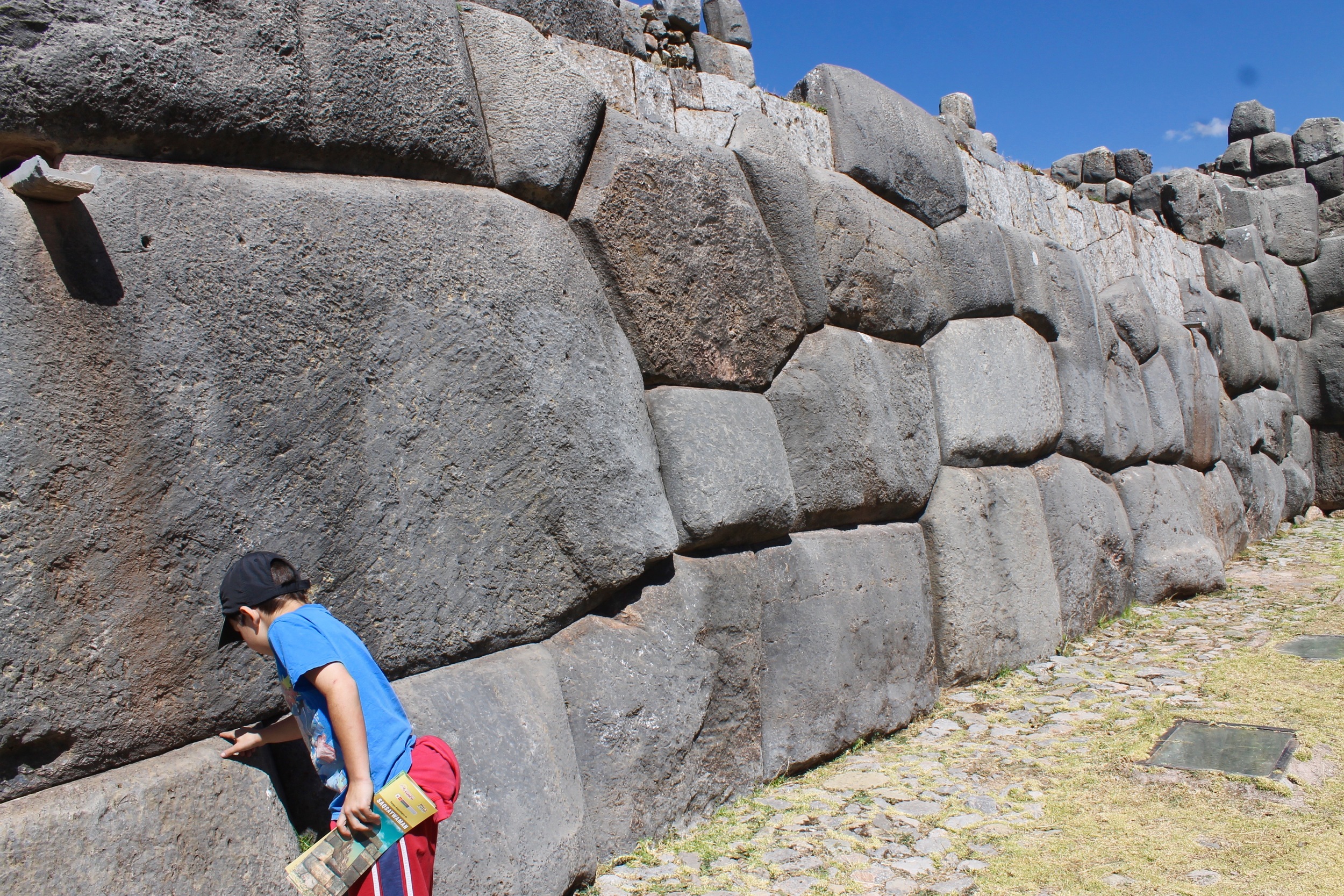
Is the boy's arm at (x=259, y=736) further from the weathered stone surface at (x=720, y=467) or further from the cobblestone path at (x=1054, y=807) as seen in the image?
the weathered stone surface at (x=720, y=467)

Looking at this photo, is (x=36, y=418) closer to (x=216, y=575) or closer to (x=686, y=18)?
(x=216, y=575)

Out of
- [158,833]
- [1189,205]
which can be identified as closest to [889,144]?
[158,833]

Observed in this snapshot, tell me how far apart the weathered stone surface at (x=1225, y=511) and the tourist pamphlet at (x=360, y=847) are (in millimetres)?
5508

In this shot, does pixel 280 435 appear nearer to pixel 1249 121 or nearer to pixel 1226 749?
pixel 1226 749

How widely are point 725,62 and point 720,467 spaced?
2.05m

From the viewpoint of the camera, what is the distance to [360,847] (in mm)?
1424

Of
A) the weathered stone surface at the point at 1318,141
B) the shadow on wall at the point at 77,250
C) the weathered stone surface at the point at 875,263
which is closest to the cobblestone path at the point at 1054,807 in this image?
the weathered stone surface at the point at 875,263

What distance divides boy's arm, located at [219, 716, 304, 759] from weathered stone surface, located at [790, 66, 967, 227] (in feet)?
8.92

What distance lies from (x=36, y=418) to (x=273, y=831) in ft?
2.65

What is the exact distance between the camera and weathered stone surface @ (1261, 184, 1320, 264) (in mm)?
7723

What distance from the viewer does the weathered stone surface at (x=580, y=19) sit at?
2.57 meters

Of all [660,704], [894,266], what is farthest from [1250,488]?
[660,704]

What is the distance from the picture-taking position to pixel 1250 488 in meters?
6.45

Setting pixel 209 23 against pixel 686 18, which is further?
pixel 686 18
